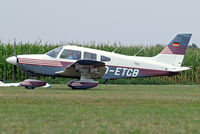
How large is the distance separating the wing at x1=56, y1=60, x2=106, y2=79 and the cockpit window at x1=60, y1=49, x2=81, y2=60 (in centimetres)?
54

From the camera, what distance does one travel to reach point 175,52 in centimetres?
1958

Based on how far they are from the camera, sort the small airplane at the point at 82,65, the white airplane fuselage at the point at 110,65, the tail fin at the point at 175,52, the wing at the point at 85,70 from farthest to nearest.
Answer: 1. the tail fin at the point at 175,52
2. the white airplane fuselage at the point at 110,65
3. the small airplane at the point at 82,65
4. the wing at the point at 85,70

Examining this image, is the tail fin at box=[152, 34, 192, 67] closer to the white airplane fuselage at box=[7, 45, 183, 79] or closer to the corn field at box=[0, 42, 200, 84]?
the white airplane fuselage at box=[7, 45, 183, 79]

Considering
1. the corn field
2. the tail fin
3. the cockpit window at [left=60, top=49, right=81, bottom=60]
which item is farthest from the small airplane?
the corn field

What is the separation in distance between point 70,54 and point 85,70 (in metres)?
0.89

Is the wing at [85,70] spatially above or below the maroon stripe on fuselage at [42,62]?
below

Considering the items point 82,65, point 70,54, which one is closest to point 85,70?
point 82,65

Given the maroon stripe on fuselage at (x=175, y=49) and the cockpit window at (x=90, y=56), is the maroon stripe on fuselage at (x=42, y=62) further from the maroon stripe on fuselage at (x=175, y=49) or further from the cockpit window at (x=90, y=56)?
the maroon stripe on fuselage at (x=175, y=49)

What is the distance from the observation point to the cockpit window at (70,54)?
57.6 feet

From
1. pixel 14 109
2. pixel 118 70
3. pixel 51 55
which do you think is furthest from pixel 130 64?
pixel 14 109

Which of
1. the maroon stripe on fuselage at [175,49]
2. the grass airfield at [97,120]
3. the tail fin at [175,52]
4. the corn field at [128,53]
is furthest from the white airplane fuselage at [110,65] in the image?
the grass airfield at [97,120]

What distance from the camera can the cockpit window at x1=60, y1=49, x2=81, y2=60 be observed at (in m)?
17.6

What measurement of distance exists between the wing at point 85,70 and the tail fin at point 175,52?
295cm

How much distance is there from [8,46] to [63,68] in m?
9.96
